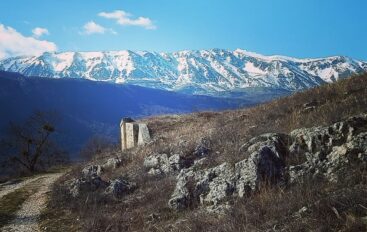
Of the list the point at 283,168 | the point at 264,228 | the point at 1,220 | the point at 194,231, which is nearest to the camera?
the point at 264,228

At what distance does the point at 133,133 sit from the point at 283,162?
34765 mm

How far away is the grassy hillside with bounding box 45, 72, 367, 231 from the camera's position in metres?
8.93

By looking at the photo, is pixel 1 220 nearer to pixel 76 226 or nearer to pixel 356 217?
pixel 76 226

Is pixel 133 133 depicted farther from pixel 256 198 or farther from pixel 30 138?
pixel 256 198

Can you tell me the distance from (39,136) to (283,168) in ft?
224

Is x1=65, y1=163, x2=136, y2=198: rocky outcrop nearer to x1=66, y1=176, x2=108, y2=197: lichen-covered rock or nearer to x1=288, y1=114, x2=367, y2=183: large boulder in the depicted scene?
x1=66, y1=176, x2=108, y2=197: lichen-covered rock

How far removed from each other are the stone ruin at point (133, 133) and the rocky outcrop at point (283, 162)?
25.4 metres

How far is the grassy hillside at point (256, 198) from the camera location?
8930 millimetres

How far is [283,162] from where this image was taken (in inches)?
568

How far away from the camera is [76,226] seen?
20.0 metres

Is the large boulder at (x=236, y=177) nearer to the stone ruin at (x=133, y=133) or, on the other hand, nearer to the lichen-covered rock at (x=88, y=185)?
the lichen-covered rock at (x=88, y=185)

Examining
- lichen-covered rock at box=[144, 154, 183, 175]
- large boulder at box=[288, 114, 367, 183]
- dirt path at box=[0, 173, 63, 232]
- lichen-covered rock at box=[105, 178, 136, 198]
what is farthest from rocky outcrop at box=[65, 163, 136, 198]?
large boulder at box=[288, 114, 367, 183]

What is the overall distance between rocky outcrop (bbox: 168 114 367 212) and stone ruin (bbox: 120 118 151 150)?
25.4m

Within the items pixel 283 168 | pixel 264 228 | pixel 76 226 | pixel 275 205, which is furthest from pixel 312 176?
pixel 76 226
